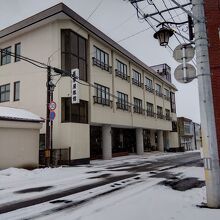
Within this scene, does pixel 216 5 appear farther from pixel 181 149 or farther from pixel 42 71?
pixel 181 149

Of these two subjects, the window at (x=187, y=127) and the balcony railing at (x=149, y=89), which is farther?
the window at (x=187, y=127)

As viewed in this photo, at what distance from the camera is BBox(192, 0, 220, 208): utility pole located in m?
6.36

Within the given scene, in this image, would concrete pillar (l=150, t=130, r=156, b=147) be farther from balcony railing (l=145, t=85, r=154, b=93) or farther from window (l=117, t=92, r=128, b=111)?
window (l=117, t=92, r=128, b=111)

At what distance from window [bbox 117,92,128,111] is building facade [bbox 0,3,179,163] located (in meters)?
0.06

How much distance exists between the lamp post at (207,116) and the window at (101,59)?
1802 centimetres

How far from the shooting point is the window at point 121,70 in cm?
2935

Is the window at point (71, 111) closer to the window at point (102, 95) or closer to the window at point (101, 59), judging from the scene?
the window at point (102, 95)

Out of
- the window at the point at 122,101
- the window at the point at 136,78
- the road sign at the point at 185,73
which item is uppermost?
the window at the point at 136,78

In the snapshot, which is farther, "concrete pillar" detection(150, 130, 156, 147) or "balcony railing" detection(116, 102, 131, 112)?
"concrete pillar" detection(150, 130, 156, 147)

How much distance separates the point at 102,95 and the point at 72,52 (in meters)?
5.53

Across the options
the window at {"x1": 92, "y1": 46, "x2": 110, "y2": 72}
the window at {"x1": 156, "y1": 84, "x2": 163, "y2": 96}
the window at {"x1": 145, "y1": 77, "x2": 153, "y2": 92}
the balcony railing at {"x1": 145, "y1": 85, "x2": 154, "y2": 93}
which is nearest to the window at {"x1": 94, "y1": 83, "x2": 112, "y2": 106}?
the window at {"x1": 92, "y1": 46, "x2": 110, "y2": 72}

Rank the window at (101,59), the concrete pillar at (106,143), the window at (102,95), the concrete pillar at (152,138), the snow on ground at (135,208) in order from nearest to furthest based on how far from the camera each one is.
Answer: the snow on ground at (135,208), the window at (102,95), the window at (101,59), the concrete pillar at (106,143), the concrete pillar at (152,138)

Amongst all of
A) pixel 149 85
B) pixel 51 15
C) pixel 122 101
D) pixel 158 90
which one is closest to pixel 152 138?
pixel 158 90

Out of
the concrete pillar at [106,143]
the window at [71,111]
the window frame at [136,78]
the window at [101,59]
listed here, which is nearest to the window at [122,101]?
the concrete pillar at [106,143]
